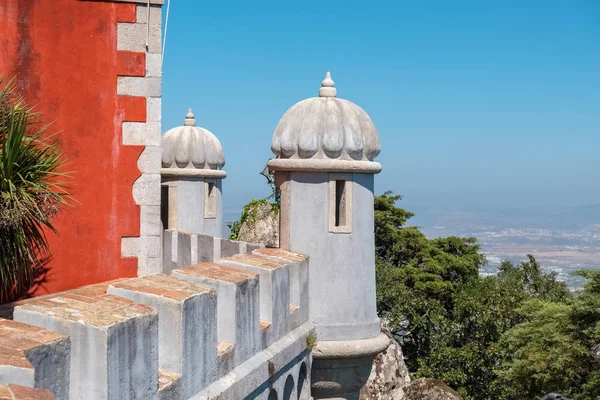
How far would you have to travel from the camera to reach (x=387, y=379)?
16375 mm

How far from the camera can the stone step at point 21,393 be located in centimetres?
392

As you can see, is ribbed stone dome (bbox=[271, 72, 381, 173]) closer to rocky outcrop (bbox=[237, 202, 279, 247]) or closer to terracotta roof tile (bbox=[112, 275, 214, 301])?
terracotta roof tile (bbox=[112, 275, 214, 301])

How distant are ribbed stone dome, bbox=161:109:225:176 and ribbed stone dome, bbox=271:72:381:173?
8.10 metres

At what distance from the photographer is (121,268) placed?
9.30 m

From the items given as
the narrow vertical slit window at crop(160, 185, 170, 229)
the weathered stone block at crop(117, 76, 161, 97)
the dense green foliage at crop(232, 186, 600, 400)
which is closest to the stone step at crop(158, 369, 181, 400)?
the weathered stone block at crop(117, 76, 161, 97)

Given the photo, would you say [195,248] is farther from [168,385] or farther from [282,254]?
[168,385]

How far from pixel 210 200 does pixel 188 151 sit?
126cm

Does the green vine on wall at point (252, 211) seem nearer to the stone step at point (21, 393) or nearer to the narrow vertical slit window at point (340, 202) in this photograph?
the narrow vertical slit window at point (340, 202)

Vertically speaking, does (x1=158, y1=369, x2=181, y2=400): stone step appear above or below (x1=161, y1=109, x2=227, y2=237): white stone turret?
below

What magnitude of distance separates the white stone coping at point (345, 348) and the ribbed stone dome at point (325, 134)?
191 cm

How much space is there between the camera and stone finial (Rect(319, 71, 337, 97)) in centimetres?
1069

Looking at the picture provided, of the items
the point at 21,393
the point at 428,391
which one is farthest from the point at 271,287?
the point at 428,391

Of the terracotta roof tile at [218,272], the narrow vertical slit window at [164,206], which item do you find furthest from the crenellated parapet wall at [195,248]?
the terracotta roof tile at [218,272]

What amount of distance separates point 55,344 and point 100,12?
5.12 m
